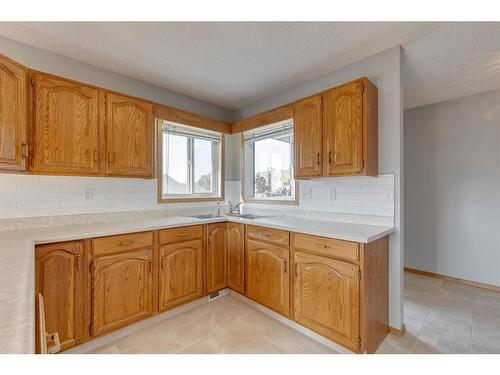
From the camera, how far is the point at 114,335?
190 centimetres

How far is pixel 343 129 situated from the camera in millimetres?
2039

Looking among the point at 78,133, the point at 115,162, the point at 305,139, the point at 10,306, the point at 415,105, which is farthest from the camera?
the point at 415,105

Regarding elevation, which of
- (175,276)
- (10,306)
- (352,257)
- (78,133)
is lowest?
(175,276)

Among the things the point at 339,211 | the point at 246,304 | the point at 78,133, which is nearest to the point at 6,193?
the point at 78,133

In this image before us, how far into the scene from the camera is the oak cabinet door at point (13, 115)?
5.27 ft

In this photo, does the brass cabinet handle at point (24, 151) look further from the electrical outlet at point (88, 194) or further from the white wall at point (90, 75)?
the white wall at point (90, 75)

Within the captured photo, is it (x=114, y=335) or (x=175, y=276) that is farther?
(x=175, y=276)

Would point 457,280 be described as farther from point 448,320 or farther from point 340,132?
point 340,132

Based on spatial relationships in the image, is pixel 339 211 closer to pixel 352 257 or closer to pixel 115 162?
pixel 352 257

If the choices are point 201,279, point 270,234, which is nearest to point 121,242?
point 201,279

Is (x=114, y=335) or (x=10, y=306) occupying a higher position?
(x=10, y=306)

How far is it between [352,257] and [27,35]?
9.93 ft

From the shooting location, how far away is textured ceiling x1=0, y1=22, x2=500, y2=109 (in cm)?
176

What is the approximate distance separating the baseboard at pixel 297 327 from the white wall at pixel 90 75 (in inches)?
96.0
